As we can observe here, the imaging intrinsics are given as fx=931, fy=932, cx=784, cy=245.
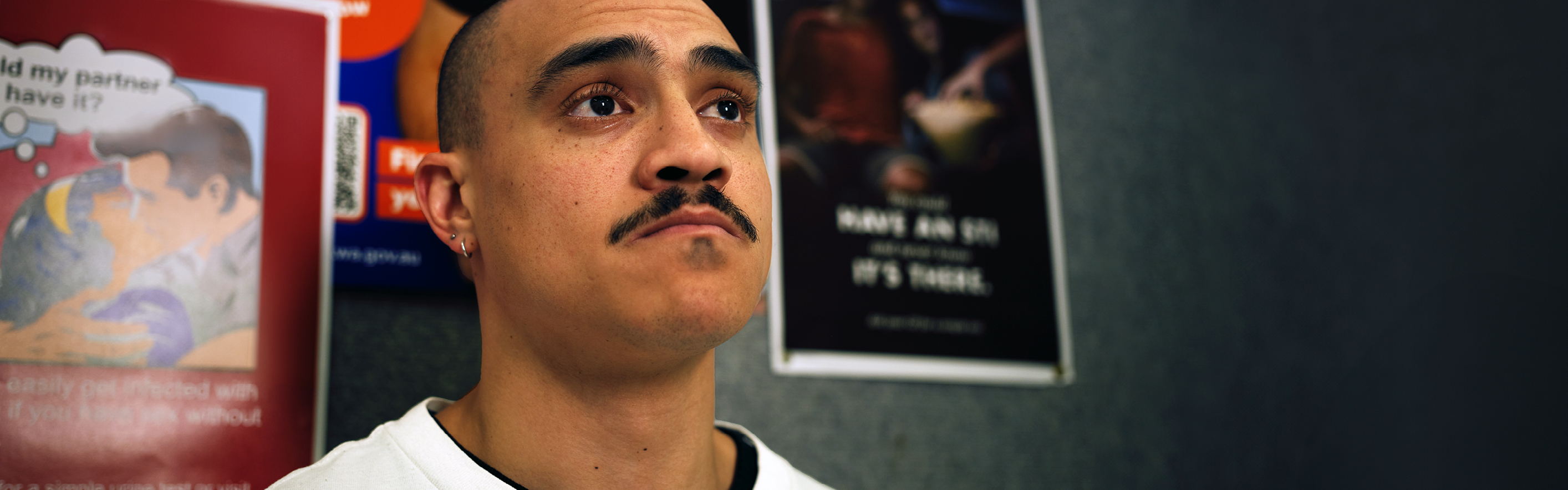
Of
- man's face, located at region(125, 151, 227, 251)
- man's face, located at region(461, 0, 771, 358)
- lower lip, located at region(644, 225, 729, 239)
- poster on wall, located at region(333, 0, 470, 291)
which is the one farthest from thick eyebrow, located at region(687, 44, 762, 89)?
man's face, located at region(125, 151, 227, 251)

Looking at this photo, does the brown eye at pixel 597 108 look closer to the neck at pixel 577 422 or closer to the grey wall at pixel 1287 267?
the neck at pixel 577 422

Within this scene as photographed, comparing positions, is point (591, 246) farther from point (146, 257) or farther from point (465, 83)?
point (146, 257)

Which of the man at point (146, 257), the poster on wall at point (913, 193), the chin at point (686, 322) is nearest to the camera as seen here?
the chin at point (686, 322)

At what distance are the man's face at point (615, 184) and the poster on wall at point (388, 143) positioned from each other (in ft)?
0.45

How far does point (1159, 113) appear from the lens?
3.34ft

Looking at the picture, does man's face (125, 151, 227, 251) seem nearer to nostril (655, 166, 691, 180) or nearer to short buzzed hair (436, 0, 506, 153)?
short buzzed hair (436, 0, 506, 153)

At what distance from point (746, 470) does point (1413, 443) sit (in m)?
0.76

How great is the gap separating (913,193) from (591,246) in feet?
1.40

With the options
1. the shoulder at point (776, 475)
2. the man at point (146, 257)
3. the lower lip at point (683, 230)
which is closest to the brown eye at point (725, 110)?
the lower lip at point (683, 230)

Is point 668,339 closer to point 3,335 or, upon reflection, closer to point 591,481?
point 591,481

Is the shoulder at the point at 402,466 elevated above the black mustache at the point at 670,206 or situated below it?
below

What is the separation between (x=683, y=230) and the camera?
54 cm

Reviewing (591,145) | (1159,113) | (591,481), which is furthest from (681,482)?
(1159,113)

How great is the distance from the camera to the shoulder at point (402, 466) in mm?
553
